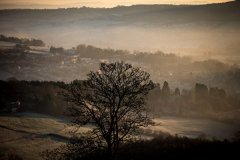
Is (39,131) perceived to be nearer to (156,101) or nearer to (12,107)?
(12,107)

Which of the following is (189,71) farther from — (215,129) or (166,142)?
(166,142)

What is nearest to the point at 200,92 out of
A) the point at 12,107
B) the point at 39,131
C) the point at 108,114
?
the point at 12,107

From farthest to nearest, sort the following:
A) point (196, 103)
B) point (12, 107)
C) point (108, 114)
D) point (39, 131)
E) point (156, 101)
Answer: point (196, 103) < point (156, 101) < point (12, 107) < point (39, 131) < point (108, 114)

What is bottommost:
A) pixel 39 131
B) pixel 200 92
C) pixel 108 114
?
pixel 39 131

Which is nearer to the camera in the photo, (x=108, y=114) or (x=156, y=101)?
(x=108, y=114)

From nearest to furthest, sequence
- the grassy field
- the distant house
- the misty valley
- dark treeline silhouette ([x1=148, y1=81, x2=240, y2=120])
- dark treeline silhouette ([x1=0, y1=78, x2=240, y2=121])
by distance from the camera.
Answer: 1. the misty valley
2. the grassy field
3. the distant house
4. dark treeline silhouette ([x1=0, y1=78, x2=240, y2=121])
5. dark treeline silhouette ([x1=148, y1=81, x2=240, y2=120])

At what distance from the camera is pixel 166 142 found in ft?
125

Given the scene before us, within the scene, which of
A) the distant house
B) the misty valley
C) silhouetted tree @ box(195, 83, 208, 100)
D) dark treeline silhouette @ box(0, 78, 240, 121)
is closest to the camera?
the misty valley

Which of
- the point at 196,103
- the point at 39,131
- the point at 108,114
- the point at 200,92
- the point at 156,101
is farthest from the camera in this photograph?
the point at 200,92

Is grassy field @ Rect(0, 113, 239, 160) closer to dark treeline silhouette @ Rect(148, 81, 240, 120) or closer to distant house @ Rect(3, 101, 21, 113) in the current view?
distant house @ Rect(3, 101, 21, 113)

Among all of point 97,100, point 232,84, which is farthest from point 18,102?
point 232,84

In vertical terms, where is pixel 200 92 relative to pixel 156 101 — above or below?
above

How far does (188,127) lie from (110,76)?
52.7 meters

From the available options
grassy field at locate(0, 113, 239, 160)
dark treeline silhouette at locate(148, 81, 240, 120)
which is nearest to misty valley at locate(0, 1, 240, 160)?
grassy field at locate(0, 113, 239, 160)
